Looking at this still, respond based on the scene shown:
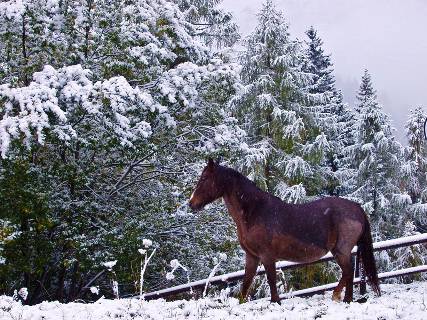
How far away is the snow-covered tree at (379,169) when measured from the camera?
22.6 meters

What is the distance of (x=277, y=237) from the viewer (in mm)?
6668

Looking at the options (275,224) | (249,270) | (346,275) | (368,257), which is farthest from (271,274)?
(368,257)

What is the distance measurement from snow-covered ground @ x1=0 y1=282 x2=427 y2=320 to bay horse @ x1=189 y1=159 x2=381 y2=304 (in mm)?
509

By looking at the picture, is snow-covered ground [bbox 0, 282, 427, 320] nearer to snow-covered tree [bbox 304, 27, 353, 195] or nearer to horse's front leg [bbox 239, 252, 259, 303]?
horse's front leg [bbox 239, 252, 259, 303]

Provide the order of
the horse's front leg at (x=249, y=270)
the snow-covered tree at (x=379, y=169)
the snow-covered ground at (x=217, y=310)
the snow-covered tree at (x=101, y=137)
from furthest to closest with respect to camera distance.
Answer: the snow-covered tree at (x=379, y=169), the snow-covered tree at (x=101, y=137), the horse's front leg at (x=249, y=270), the snow-covered ground at (x=217, y=310)

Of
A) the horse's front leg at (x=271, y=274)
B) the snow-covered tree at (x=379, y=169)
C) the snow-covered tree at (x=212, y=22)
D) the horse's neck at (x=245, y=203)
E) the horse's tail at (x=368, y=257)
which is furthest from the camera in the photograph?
the snow-covered tree at (x=379, y=169)

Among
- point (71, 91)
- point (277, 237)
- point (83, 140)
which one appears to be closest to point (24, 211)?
point (83, 140)

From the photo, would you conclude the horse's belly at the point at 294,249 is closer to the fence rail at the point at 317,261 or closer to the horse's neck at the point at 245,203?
the horse's neck at the point at 245,203

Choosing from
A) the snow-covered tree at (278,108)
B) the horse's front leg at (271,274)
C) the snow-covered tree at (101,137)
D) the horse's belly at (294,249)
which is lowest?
the horse's front leg at (271,274)

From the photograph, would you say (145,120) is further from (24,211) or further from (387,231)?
(387,231)

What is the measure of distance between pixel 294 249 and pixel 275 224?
442 mm

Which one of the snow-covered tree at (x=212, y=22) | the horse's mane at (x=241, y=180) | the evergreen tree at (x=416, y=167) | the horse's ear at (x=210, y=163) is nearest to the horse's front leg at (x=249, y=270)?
the horse's mane at (x=241, y=180)

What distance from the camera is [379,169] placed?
23312mm

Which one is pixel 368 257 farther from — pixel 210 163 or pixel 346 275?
pixel 210 163
